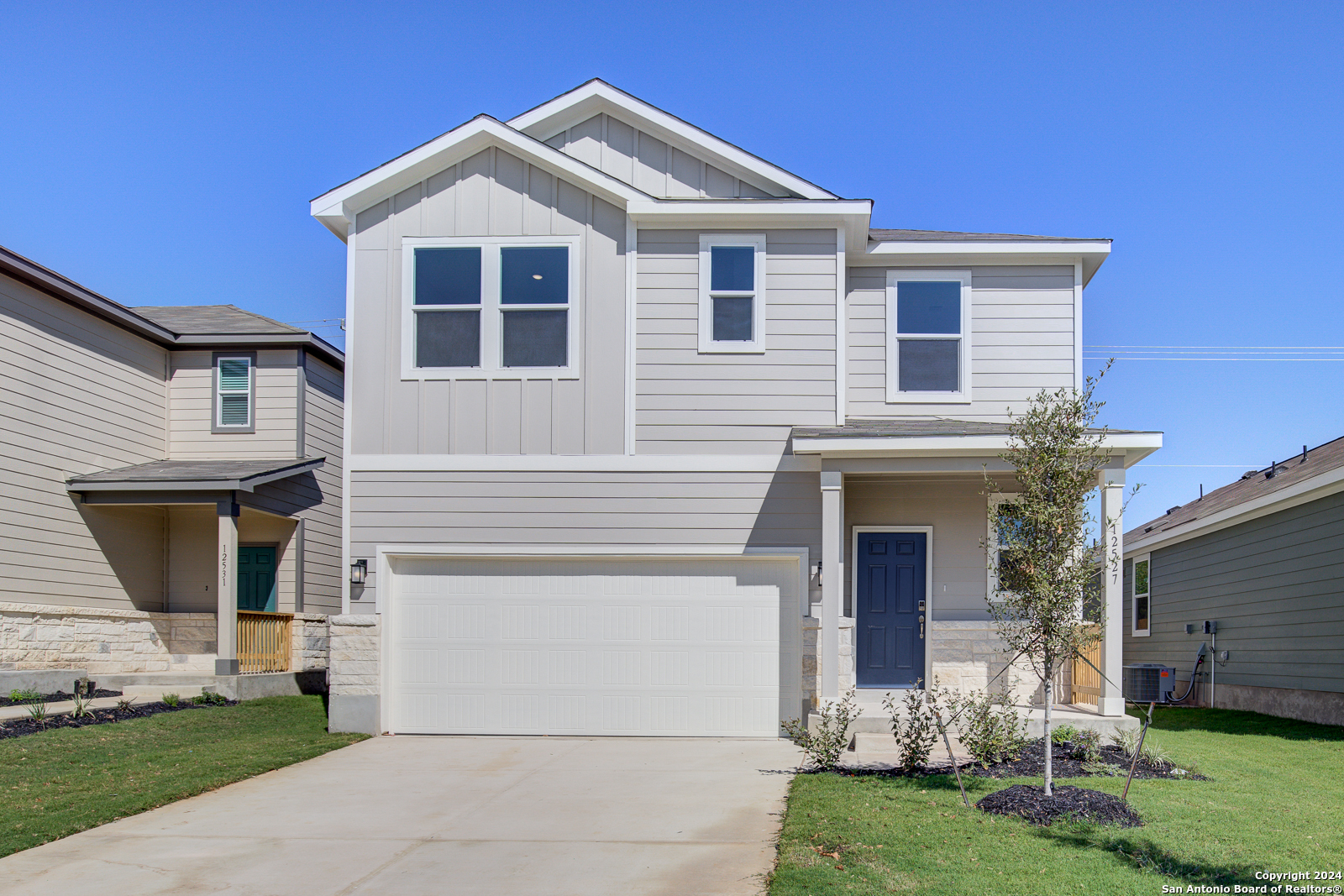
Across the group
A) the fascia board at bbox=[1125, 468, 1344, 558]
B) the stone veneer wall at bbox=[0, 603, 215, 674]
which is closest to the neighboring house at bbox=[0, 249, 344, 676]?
the stone veneer wall at bbox=[0, 603, 215, 674]

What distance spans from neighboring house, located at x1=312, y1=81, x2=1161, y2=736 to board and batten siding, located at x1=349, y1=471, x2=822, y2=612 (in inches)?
1.0

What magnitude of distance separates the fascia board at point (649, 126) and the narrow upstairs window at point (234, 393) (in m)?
7.14

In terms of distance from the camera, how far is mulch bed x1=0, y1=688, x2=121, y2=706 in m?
12.3

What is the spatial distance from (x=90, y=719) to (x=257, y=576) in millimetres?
5695

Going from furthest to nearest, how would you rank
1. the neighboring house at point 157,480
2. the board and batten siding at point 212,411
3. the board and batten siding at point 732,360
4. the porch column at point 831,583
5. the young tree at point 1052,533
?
the board and batten siding at point 212,411, the neighboring house at point 157,480, the board and batten siding at point 732,360, the porch column at point 831,583, the young tree at point 1052,533

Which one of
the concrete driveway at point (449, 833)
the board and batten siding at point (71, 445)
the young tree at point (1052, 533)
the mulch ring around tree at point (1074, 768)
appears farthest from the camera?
the board and batten siding at point (71, 445)

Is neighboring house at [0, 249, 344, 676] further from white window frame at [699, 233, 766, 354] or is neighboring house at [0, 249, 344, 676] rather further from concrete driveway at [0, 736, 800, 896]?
white window frame at [699, 233, 766, 354]

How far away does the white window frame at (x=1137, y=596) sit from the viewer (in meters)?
20.4

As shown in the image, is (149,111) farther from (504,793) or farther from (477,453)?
(504,793)

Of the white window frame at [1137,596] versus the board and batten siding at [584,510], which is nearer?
the board and batten siding at [584,510]

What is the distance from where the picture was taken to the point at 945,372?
500 inches

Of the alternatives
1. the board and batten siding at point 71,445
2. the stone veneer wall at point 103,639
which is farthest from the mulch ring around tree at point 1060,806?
the board and batten siding at point 71,445

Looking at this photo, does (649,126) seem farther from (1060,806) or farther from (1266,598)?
(1266,598)

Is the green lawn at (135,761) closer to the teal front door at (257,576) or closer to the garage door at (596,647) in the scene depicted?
the garage door at (596,647)
